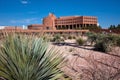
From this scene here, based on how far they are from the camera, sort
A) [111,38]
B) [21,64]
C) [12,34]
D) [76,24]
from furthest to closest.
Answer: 1. [76,24]
2. [111,38]
3. [12,34]
4. [21,64]

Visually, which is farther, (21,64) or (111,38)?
(111,38)

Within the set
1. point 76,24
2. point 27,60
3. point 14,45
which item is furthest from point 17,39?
point 76,24

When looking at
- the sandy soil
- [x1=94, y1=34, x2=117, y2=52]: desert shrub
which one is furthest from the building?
the sandy soil

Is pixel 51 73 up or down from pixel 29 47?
down

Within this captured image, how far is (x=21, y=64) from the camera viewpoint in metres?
3.54

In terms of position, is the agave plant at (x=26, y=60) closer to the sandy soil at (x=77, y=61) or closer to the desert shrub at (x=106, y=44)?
the sandy soil at (x=77, y=61)

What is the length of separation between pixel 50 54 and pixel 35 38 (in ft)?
1.42

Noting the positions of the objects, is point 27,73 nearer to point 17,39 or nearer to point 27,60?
point 27,60

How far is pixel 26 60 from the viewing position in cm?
357

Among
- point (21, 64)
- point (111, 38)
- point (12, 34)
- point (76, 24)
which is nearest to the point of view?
point (21, 64)

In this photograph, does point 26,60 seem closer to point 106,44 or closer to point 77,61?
point 77,61

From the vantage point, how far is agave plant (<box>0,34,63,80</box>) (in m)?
3.57

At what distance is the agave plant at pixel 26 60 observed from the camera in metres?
3.57

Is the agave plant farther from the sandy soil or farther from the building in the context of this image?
the building
